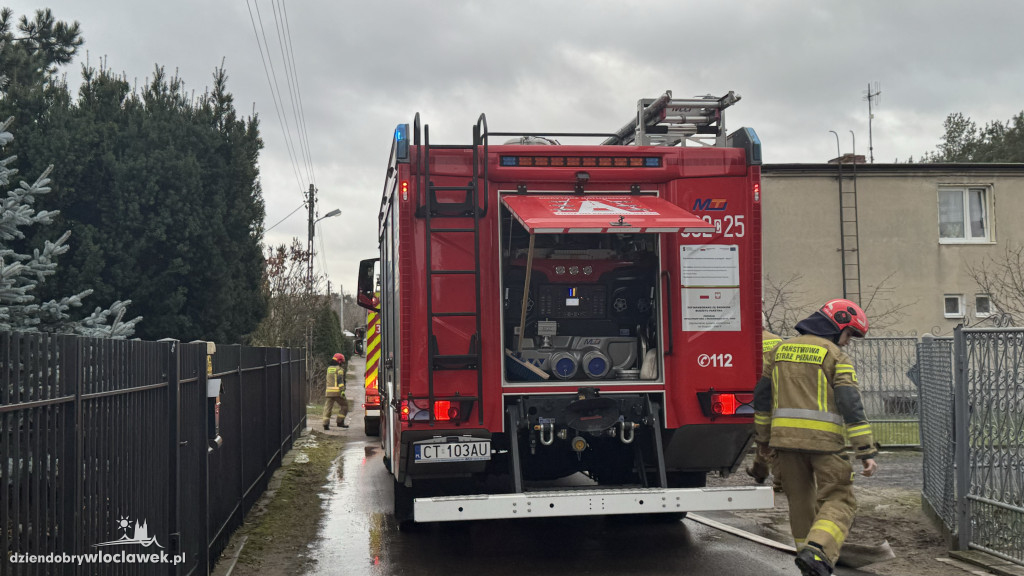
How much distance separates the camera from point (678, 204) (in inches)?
287

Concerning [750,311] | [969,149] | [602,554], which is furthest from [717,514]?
[969,149]

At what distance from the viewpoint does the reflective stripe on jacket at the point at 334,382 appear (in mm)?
19781

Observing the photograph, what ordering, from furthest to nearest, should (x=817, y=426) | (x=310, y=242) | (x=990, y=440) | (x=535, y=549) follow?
(x=310, y=242), (x=535, y=549), (x=990, y=440), (x=817, y=426)

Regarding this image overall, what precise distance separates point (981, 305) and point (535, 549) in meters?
17.6

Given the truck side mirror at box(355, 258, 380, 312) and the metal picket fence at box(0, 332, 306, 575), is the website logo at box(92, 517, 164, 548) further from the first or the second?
the truck side mirror at box(355, 258, 380, 312)

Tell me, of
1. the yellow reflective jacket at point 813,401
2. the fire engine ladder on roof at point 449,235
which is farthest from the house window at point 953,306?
the fire engine ladder on roof at point 449,235

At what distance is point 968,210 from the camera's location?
71.9 feet

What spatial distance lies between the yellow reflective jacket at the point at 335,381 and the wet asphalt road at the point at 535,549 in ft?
32.2

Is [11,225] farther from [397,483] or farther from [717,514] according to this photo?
[717,514]

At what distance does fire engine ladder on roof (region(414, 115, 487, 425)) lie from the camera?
6.91 m

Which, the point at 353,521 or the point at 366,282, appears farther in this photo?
the point at 366,282

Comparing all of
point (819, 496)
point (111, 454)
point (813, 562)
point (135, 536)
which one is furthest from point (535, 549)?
point (111, 454)

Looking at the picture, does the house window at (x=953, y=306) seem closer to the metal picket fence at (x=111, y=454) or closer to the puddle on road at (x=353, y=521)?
the puddle on road at (x=353, y=521)

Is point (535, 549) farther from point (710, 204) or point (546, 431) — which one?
point (710, 204)
